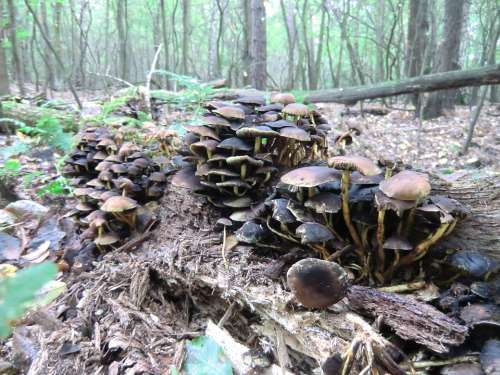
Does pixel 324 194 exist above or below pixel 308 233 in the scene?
above

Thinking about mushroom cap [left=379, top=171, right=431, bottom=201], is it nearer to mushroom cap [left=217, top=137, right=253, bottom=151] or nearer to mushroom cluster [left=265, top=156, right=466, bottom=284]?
mushroom cluster [left=265, top=156, right=466, bottom=284]

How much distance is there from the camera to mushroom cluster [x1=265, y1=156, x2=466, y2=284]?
1.89m

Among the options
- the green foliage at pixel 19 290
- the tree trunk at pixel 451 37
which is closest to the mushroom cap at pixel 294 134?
the green foliage at pixel 19 290

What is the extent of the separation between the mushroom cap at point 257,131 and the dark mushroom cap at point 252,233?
2.19 feet

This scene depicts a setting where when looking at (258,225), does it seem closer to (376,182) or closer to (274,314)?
(274,314)

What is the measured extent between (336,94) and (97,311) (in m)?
8.76

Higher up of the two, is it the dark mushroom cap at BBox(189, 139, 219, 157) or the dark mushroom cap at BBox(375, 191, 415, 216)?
the dark mushroom cap at BBox(189, 139, 219, 157)

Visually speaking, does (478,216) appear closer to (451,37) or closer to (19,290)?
(19,290)

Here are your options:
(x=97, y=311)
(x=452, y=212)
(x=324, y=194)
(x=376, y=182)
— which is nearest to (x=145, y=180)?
(x=97, y=311)

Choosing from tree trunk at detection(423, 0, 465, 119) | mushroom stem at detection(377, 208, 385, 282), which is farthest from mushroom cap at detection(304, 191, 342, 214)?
tree trunk at detection(423, 0, 465, 119)

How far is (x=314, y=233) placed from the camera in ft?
6.66

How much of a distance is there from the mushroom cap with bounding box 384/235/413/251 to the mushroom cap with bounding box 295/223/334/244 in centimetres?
32

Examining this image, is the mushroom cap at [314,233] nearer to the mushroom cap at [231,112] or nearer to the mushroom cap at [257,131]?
the mushroom cap at [257,131]

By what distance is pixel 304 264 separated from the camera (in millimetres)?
1831
